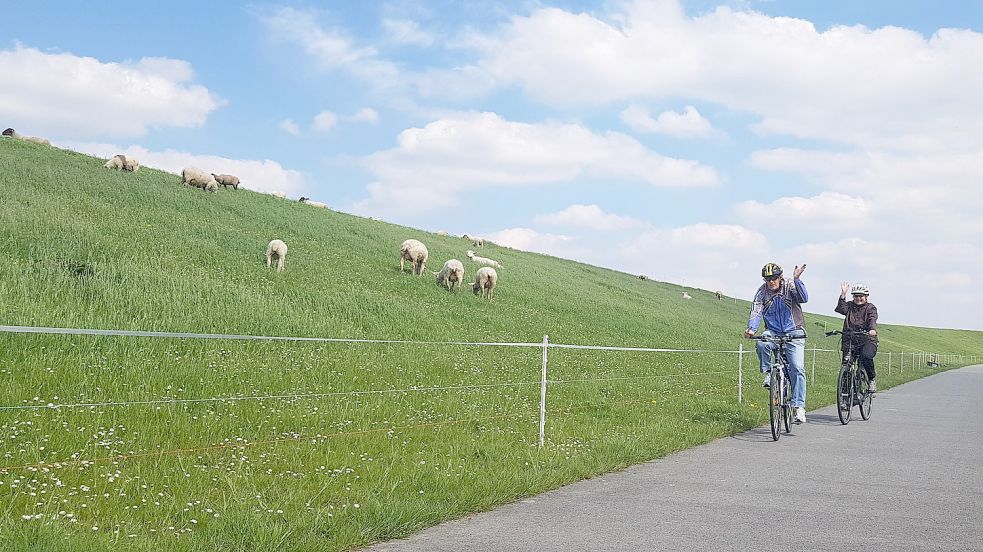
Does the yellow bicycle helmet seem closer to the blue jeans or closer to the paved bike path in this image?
the blue jeans

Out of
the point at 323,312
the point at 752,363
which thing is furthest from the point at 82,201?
the point at 752,363

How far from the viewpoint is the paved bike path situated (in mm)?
5785

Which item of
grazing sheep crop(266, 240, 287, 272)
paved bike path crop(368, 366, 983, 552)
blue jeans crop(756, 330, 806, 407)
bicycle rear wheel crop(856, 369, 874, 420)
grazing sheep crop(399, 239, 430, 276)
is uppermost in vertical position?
grazing sheep crop(399, 239, 430, 276)

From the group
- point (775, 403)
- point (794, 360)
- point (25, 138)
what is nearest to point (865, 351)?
point (794, 360)

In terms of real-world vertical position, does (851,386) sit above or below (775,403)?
above

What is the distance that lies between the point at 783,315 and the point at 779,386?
1.07 m

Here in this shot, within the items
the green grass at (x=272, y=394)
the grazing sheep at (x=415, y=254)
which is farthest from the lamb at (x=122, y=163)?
the grazing sheep at (x=415, y=254)

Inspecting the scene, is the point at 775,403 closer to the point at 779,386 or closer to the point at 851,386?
the point at 779,386

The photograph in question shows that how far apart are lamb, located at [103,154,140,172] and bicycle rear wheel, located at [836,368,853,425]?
42.4 m

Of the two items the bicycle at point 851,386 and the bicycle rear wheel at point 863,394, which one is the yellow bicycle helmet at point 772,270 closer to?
the bicycle at point 851,386

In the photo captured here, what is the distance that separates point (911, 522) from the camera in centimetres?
660

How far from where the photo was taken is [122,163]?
4744 cm

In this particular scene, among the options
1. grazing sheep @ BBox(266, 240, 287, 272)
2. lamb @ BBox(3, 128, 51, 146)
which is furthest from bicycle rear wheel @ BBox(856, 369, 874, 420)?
lamb @ BBox(3, 128, 51, 146)

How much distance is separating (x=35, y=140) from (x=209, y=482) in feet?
192
